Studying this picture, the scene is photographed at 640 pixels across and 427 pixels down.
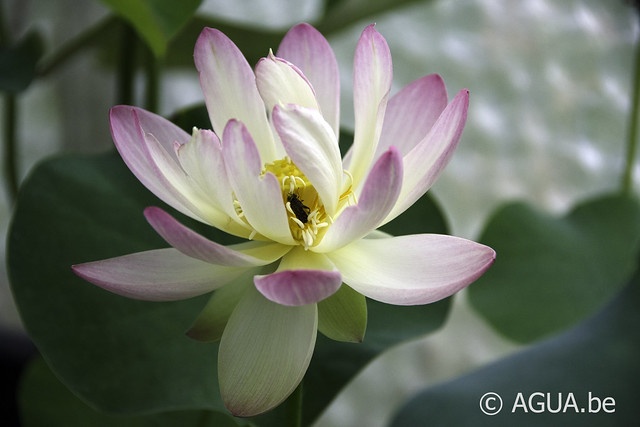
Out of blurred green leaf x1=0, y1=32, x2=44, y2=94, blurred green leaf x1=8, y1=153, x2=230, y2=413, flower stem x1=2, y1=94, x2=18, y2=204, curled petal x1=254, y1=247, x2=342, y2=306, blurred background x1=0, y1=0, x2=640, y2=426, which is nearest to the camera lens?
curled petal x1=254, y1=247, x2=342, y2=306

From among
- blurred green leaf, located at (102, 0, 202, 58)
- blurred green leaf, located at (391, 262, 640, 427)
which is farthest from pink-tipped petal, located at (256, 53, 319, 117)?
blurred green leaf, located at (391, 262, 640, 427)

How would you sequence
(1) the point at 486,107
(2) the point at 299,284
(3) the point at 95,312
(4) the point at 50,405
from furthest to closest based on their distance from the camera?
(1) the point at 486,107 < (4) the point at 50,405 < (3) the point at 95,312 < (2) the point at 299,284

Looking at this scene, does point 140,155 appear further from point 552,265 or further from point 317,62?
point 552,265

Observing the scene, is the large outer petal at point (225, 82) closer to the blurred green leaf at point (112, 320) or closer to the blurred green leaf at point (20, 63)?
the blurred green leaf at point (112, 320)

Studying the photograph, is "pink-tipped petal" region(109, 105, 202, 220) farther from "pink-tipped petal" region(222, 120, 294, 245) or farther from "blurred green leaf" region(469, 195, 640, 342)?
"blurred green leaf" region(469, 195, 640, 342)

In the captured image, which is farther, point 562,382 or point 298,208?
point 562,382

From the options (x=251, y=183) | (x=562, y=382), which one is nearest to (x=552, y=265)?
(x=562, y=382)
